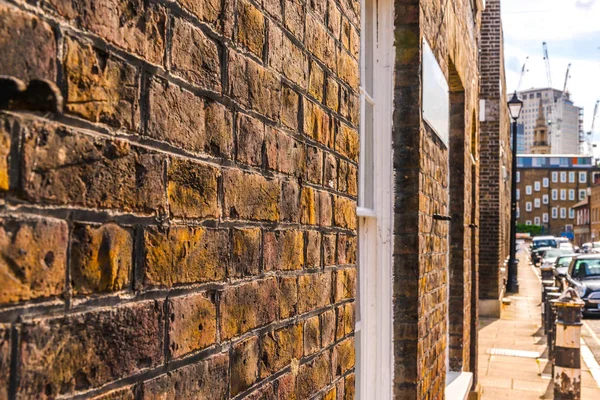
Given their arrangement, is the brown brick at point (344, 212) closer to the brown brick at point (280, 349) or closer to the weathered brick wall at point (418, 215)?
the brown brick at point (280, 349)

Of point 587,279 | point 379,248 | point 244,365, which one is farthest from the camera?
point 587,279

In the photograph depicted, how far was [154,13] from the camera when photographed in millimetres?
1002

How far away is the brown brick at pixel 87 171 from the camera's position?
756 mm

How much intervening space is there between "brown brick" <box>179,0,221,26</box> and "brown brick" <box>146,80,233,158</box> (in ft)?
0.49

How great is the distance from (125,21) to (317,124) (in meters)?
0.91

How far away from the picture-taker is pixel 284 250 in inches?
60.6

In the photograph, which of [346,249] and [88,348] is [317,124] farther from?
[88,348]

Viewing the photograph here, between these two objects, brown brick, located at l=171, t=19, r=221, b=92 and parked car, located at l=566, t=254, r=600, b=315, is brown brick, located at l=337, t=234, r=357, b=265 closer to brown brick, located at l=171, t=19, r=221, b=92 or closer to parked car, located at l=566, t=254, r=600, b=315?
brown brick, located at l=171, t=19, r=221, b=92

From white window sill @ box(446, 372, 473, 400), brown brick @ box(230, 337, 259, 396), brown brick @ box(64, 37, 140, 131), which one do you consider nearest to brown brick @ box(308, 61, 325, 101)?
brown brick @ box(230, 337, 259, 396)

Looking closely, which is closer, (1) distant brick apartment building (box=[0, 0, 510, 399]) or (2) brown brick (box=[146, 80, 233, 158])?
(1) distant brick apartment building (box=[0, 0, 510, 399])

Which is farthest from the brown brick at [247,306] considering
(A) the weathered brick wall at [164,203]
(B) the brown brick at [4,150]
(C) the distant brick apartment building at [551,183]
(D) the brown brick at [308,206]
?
(C) the distant brick apartment building at [551,183]

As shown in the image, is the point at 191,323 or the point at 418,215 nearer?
the point at 191,323

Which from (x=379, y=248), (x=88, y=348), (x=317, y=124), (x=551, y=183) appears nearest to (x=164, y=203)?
(x=88, y=348)

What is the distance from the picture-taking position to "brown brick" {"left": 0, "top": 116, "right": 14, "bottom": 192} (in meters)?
0.71
